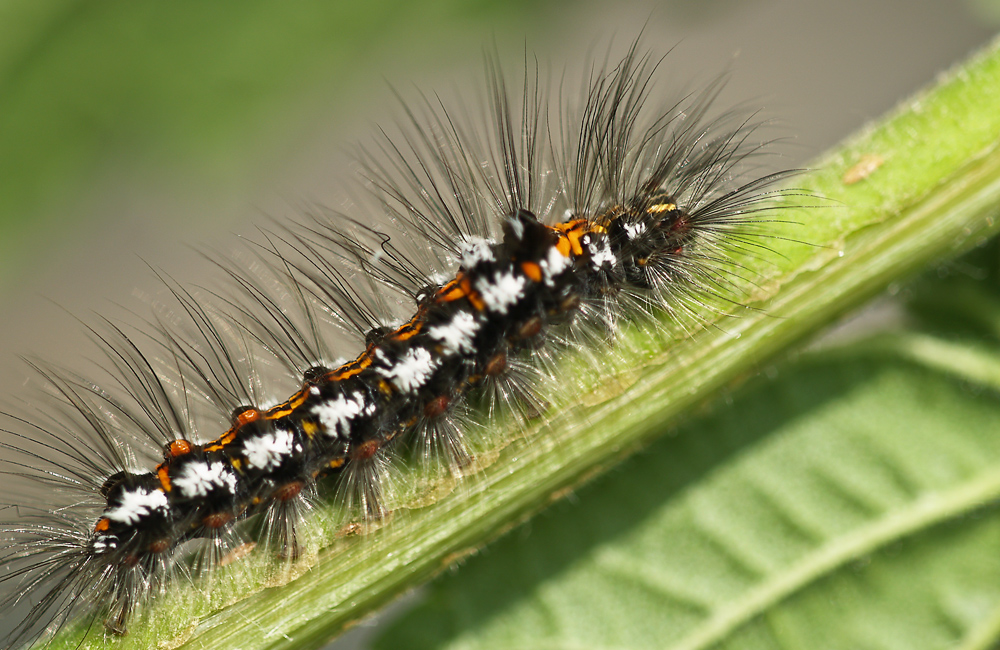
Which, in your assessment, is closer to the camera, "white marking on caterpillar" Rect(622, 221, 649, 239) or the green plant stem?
the green plant stem

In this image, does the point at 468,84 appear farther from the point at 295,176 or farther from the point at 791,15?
the point at 791,15

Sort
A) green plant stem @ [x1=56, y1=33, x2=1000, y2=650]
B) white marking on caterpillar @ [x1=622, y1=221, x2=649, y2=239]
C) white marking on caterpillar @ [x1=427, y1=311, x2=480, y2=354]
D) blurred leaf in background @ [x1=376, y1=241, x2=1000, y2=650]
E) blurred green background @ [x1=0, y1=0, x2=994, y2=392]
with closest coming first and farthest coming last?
green plant stem @ [x1=56, y1=33, x2=1000, y2=650]
white marking on caterpillar @ [x1=427, y1=311, x2=480, y2=354]
blurred leaf in background @ [x1=376, y1=241, x2=1000, y2=650]
white marking on caterpillar @ [x1=622, y1=221, x2=649, y2=239]
blurred green background @ [x1=0, y1=0, x2=994, y2=392]

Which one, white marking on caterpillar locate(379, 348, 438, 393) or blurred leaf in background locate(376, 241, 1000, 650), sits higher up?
white marking on caterpillar locate(379, 348, 438, 393)

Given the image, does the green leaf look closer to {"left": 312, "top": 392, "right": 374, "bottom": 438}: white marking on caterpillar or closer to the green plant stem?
the green plant stem

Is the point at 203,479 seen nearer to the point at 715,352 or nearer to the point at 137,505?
the point at 137,505

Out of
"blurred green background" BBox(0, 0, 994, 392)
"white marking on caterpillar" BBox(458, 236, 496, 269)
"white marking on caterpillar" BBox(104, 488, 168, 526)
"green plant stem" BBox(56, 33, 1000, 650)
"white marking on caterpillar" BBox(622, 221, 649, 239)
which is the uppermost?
"blurred green background" BBox(0, 0, 994, 392)

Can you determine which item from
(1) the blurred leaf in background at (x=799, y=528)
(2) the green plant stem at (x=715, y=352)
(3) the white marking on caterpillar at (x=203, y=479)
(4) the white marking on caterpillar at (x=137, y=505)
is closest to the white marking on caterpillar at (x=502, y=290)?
(2) the green plant stem at (x=715, y=352)

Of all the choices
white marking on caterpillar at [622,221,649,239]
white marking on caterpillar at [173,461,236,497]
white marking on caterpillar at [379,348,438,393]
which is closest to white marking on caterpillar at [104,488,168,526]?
white marking on caterpillar at [173,461,236,497]

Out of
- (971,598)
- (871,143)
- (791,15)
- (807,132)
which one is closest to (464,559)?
(971,598)

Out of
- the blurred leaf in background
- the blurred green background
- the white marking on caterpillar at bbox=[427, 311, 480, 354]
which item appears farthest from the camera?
the blurred green background

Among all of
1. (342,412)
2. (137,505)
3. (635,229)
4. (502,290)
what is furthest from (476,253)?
(137,505)
